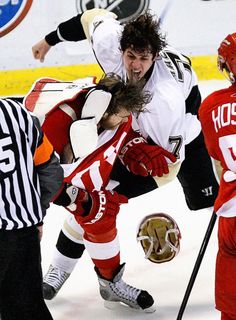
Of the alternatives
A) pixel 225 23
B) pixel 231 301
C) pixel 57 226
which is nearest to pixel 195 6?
pixel 225 23

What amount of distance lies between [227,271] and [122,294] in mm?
678

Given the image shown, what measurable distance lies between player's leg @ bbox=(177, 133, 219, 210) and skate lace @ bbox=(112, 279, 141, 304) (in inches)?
17.7

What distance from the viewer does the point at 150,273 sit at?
2.97 meters

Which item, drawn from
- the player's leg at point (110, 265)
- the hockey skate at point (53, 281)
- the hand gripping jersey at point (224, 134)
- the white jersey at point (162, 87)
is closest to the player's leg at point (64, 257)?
the hockey skate at point (53, 281)

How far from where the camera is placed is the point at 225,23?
4.77m

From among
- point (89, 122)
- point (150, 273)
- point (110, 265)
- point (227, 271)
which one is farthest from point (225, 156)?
point (150, 273)

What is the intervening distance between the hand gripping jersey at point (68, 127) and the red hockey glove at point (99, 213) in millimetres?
36

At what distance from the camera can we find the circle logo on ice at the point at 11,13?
445 cm

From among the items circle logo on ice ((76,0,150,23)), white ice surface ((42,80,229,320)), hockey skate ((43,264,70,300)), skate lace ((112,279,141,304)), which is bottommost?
white ice surface ((42,80,229,320))

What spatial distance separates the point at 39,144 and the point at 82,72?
9.30ft

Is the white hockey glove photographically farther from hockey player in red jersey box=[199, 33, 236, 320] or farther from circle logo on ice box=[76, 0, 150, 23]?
circle logo on ice box=[76, 0, 150, 23]

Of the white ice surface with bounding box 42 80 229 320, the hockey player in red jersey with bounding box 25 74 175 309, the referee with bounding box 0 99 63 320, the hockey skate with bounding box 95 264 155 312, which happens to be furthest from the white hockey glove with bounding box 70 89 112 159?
the white ice surface with bounding box 42 80 229 320

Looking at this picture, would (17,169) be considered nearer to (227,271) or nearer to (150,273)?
(227,271)

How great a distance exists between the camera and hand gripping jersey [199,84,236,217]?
2.00 metres
